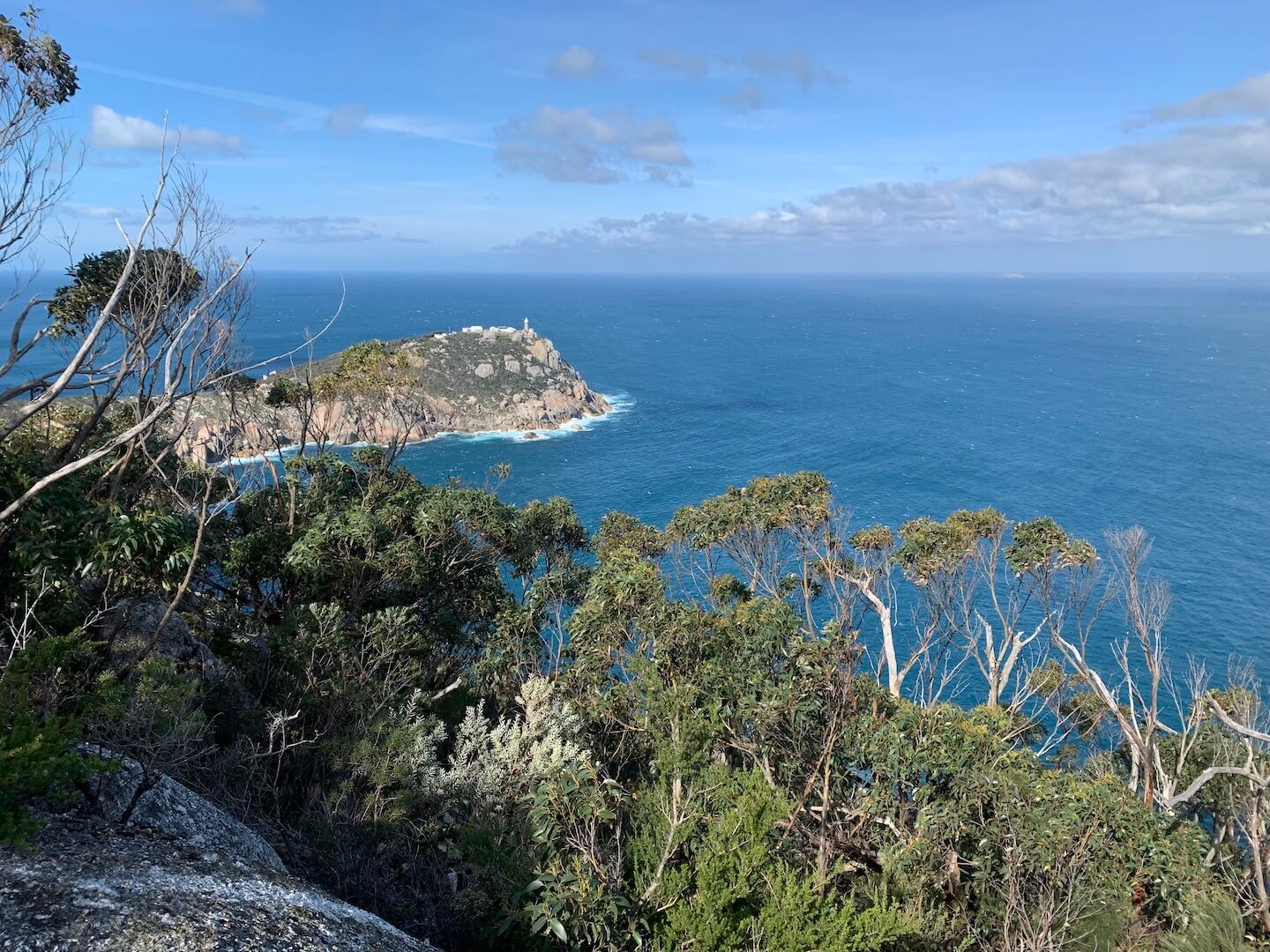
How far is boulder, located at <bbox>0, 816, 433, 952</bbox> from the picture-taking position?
5.09 metres

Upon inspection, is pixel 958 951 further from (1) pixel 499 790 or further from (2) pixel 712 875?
(1) pixel 499 790

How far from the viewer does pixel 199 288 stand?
37.0 ft

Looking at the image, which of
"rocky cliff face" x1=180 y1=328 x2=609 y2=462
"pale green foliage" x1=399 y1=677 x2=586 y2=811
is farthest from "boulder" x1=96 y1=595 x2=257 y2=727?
"rocky cliff face" x1=180 y1=328 x2=609 y2=462

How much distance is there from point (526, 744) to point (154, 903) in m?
6.11

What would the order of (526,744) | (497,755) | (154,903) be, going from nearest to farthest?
(154,903) < (497,755) < (526,744)

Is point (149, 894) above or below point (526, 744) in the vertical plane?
above

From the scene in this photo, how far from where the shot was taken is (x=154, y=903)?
5496 mm

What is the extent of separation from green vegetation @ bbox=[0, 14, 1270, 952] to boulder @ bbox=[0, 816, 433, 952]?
0.52 meters

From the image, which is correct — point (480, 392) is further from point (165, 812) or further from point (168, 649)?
point (165, 812)

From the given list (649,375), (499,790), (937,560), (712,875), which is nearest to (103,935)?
(712,875)

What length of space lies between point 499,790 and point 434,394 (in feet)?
247

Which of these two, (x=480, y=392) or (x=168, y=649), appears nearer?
(x=168, y=649)

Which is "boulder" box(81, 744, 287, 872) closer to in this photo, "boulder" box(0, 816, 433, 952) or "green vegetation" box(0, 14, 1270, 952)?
"boulder" box(0, 816, 433, 952)

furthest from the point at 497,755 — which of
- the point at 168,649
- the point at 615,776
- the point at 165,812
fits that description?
the point at 168,649
